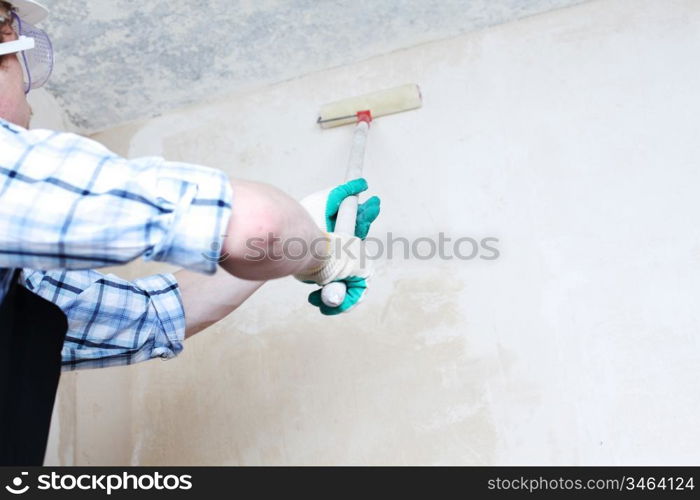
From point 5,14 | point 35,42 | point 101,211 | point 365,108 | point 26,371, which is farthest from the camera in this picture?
point 365,108

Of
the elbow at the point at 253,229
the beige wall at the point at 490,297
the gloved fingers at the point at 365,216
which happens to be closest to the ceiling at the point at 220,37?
the beige wall at the point at 490,297

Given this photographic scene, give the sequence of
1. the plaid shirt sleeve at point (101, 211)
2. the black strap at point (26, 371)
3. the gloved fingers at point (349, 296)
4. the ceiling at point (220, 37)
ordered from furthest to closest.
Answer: the ceiling at point (220, 37) < the gloved fingers at point (349, 296) < the black strap at point (26, 371) < the plaid shirt sleeve at point (101, 211)

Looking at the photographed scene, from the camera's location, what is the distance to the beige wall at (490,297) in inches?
54.7

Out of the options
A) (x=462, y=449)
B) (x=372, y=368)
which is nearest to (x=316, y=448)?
(x=372, y=368)

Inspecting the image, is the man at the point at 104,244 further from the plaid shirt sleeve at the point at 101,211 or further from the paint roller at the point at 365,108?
the paint roller at the point at 365,108

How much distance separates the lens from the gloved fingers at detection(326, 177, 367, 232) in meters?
1.22

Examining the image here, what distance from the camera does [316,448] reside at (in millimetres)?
1563

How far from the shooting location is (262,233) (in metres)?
0.76

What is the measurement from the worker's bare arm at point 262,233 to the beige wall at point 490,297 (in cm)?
75

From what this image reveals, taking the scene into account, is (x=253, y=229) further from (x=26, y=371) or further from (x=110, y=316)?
(x=110, y=316)

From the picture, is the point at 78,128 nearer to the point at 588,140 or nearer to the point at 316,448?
the point at 316,448

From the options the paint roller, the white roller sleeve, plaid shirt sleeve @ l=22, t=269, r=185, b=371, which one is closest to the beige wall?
the paint roller

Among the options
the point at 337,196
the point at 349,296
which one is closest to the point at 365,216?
the point at 337,196

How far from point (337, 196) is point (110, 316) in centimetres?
44
